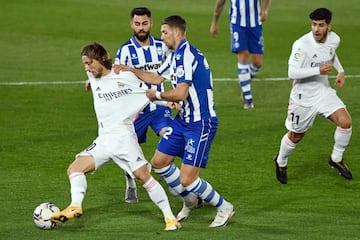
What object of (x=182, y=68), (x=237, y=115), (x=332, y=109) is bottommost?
(x=237, y=115)

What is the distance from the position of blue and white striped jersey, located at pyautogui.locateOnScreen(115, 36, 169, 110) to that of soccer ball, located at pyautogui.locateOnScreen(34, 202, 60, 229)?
2268 millimetres

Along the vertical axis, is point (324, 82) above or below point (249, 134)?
above

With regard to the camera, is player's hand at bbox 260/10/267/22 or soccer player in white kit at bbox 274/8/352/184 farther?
player's hand at bbox 260/10/267/22

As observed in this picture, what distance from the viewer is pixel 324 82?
13.3 m

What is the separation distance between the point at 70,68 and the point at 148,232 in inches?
398

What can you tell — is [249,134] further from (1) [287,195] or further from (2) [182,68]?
(2) [182,68]

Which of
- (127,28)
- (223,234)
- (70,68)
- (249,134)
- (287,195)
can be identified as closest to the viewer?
(223,234)

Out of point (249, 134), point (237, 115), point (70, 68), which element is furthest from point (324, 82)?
point (70, 68)

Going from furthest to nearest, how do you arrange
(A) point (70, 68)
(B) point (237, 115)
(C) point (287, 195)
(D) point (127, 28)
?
(D) point (127, 28)
(A) point (70, 68)
(B) point (237, 115)
(C) point (287, 195)

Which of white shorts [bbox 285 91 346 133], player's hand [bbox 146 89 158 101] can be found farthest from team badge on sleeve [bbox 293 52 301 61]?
player's hand [bbox 146 89 158 101]

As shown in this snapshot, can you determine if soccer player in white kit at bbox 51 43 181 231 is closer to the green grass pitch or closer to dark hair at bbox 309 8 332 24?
the green grass pitch

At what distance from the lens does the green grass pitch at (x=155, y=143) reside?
1128 cm

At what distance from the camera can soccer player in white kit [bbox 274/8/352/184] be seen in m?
13.0

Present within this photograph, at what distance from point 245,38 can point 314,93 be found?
483cm
